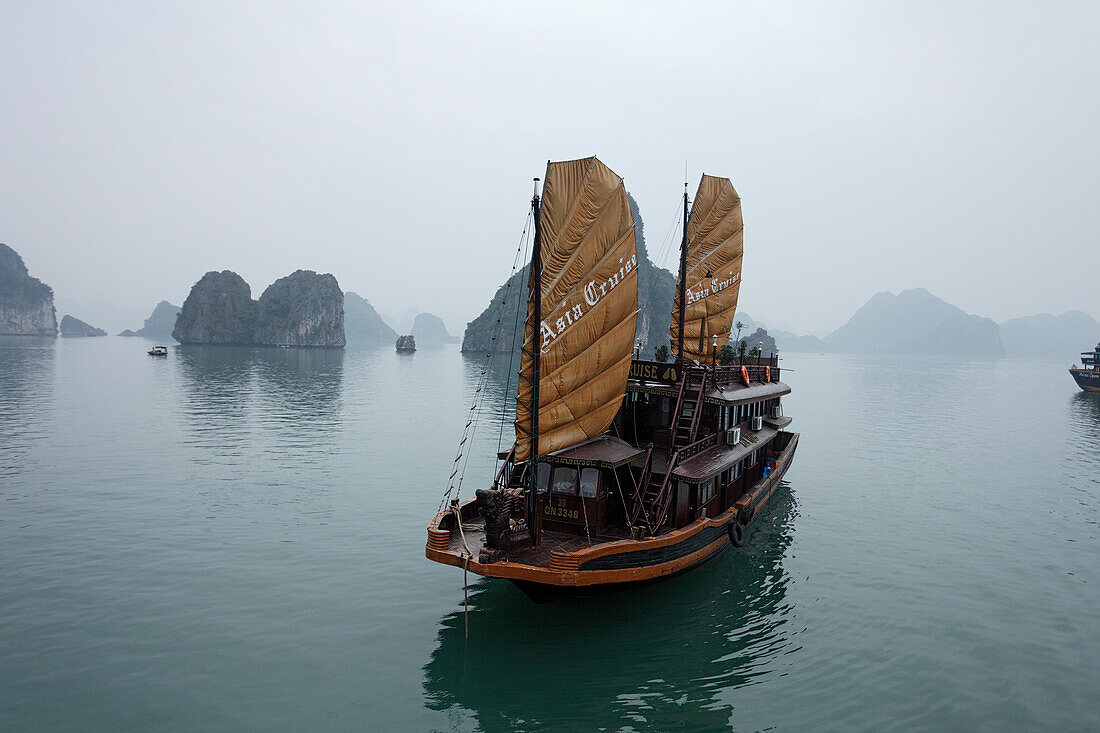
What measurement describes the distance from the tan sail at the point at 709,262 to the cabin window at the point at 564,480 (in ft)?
35.5

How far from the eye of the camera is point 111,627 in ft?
40.1

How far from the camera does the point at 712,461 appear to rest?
1554cm

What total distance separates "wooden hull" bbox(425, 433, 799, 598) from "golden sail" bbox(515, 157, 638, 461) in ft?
7.91

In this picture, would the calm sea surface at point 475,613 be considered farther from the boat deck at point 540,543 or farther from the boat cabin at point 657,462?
the boat cabin at point 657,462

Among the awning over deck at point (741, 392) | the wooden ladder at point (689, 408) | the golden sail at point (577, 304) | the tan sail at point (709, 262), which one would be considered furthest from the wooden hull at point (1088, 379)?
the golden sail at point (577, 304)

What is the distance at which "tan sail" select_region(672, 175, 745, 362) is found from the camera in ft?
79.2

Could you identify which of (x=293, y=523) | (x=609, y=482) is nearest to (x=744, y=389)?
(x=609, y=482)

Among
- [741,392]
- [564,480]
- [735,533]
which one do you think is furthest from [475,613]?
[741,392]

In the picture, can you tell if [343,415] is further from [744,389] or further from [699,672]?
[699,672]

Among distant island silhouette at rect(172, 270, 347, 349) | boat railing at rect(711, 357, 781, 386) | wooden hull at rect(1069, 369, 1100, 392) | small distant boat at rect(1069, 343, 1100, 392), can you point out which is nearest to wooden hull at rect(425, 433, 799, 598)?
boat railing at rect(711, 357, 781, 386)

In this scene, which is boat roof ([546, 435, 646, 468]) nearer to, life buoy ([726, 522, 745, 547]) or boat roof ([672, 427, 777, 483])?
boat roof ([672, 427, 777, 483])

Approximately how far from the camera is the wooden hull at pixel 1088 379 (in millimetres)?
74875

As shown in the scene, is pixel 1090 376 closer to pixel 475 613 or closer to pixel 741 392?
pixel 741 392

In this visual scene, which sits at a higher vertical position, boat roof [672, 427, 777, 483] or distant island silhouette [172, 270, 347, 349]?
distant island silhouette [172, 270, 347, 349]
